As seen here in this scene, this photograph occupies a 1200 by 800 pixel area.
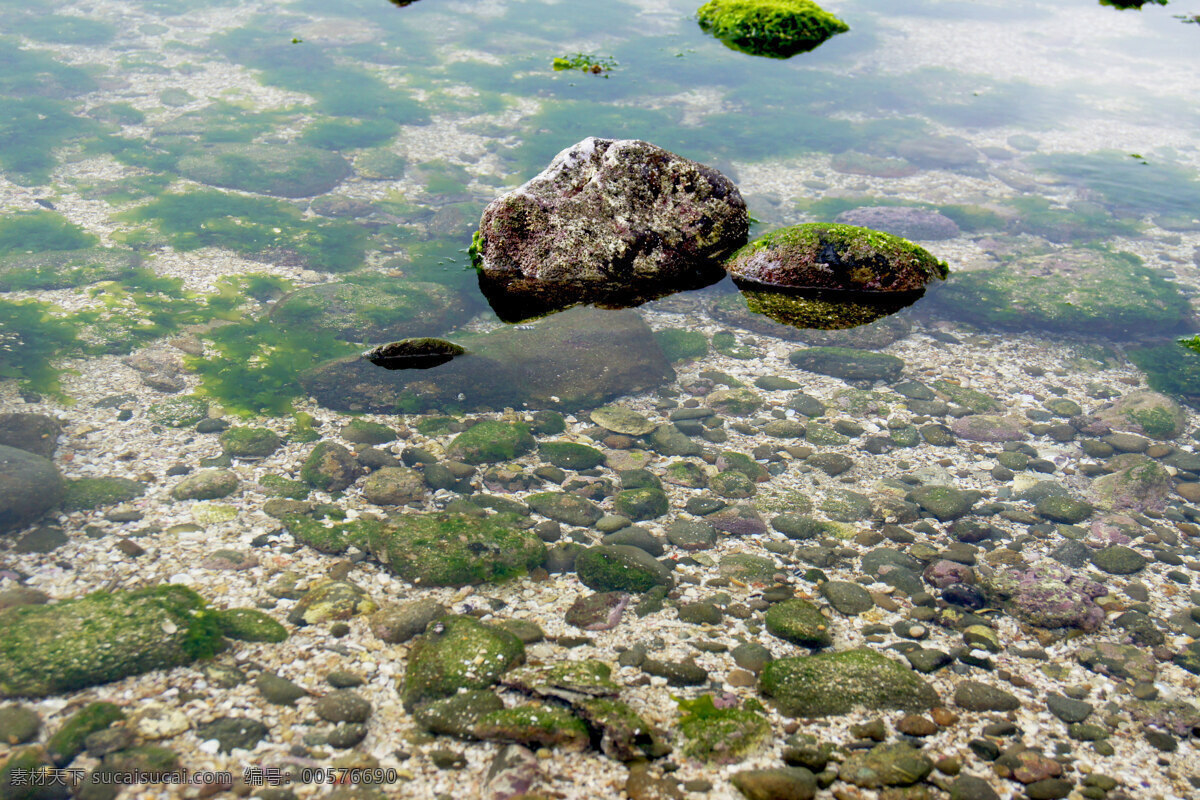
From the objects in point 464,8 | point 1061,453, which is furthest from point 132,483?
point 464,8

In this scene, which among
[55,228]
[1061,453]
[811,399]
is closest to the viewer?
[1061,453]

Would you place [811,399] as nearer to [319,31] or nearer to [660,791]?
[660,791]

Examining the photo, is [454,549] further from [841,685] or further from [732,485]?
[841,685]

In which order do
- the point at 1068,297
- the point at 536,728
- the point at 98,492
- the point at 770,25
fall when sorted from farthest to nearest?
1. the point at 770,25
2. the point at 1068,297
3. the point at 98,492
4. the point at 536,728

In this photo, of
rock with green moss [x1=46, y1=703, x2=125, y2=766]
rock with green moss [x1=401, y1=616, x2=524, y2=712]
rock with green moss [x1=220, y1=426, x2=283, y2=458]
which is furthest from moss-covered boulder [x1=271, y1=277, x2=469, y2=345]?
rock with green moss [x1=46, y1=703, x2=125, y2=766]

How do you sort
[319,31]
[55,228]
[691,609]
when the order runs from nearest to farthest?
[691,609]
[55,228]
[319,31]

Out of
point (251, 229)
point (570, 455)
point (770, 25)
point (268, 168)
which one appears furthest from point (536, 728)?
point (770, 25)

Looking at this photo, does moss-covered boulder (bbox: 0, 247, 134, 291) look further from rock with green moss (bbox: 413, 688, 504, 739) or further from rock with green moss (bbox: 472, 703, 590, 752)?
rock with green moss (bbox: 472, 703, 590, 752)
